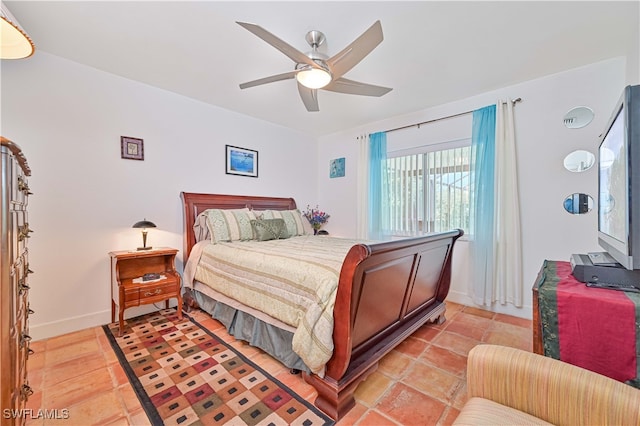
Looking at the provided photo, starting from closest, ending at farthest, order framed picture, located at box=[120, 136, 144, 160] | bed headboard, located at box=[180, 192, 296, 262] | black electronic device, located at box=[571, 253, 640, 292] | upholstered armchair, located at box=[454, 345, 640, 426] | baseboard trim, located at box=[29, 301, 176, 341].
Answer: upholstered armchair, located at box=[454, 345, 640, 426]
black electronic device, located at box=[571, 253, 640, 292]
baseboard trim, located at box=[29, 301, 176, 341]
framed picture, located at box=[120, 136, 144, 160]
bed headboard, located at box=[180, 192, 296, 262]

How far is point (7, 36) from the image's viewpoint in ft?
4.86

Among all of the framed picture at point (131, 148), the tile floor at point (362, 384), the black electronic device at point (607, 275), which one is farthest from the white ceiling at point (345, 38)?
the tile floor at point (362, 384)

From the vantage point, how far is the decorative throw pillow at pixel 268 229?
10.7ft

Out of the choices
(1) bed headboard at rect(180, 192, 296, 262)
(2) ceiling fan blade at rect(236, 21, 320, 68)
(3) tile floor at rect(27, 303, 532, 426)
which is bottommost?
(3) tile floor at rect(27, 303, 532, 426)

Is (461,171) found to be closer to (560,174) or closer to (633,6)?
(560,174)

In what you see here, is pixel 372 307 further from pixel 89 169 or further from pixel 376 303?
pixel 89 169

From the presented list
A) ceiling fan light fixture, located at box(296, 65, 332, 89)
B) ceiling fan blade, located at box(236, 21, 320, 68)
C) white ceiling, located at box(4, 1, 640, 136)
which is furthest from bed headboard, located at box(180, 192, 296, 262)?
ceiling fan blade, located at box(236, 21, 320, 68)

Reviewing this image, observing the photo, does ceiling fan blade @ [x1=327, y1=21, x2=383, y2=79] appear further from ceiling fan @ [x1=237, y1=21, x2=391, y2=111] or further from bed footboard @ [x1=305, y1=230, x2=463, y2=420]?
bed footboard @ [x1=305, y1=230, x2=463, y2=420]

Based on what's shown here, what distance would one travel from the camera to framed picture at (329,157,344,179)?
15.4 feet

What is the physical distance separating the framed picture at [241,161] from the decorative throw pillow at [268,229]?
97cm

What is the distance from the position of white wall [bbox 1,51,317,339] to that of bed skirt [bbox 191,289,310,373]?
1.01 meters

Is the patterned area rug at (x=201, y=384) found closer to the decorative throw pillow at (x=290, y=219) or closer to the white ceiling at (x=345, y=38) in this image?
the decorative throw pillow at (x=290, y=219)

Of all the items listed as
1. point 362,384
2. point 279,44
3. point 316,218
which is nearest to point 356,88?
point 279,44

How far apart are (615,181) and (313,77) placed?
1.89 metres
